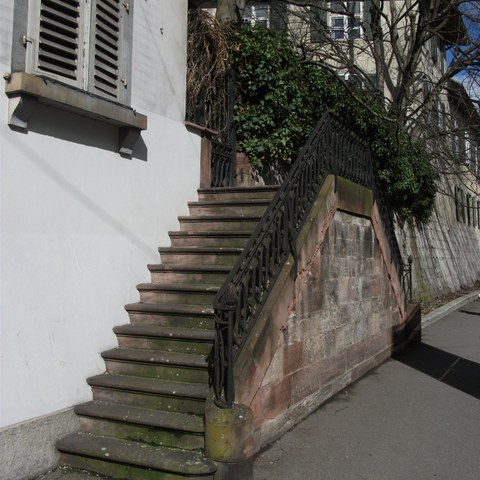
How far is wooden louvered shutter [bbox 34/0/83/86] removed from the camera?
441 centimetres

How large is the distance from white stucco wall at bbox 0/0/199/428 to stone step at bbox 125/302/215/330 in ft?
0.45

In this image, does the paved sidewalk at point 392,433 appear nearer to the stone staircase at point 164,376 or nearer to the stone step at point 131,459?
the stone step at point 131,459

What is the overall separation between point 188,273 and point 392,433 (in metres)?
2.63

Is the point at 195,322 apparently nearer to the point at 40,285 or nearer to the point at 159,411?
the point at 159,411

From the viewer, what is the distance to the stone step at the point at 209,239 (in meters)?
6.07

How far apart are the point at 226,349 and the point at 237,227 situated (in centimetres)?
257

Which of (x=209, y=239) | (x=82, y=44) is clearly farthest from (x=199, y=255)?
(x=82, y=44)

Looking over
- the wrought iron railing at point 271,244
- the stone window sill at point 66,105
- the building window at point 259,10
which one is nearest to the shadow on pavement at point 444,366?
the wrought iron railing at point 271,244

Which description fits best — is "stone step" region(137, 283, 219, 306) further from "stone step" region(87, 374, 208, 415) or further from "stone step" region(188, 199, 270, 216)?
"stone step" region(188, 199, 270, 216)

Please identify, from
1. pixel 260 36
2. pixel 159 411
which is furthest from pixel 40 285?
pixel 260 36

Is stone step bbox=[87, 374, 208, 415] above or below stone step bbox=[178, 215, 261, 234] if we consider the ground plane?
below

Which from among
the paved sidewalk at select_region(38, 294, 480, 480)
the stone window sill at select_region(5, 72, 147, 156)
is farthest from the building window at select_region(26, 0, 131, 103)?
the paved sidewalk at select_region(38, 294, 480, 480)

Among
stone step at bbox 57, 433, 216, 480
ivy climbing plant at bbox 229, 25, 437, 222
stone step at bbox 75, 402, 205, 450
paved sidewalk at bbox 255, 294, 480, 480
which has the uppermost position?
ivy climbing plant at bbox 229, 25, 437, 222

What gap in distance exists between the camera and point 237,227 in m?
6.38
